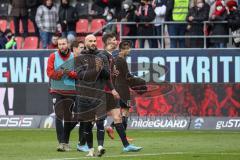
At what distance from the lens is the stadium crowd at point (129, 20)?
1076 inches

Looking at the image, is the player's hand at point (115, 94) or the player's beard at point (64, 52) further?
the player's beard at point (64, 52)

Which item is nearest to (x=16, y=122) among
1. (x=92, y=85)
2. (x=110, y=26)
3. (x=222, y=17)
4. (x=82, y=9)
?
(x=110, y=26)

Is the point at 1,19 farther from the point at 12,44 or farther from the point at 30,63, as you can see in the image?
the point at 30,63

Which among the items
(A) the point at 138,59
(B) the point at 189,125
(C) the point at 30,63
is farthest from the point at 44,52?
(B) the point at 189,125

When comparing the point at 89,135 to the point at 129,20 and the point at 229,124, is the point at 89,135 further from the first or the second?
the point at 129,20

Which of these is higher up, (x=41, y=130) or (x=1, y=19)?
(x=1, y=19)

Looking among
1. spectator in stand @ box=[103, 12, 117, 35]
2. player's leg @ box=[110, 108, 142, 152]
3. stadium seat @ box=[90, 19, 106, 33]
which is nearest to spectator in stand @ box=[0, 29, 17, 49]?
stadium seat @ box=[90, 19, 106, 33]

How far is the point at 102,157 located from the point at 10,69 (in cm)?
1277

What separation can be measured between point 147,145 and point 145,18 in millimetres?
9134

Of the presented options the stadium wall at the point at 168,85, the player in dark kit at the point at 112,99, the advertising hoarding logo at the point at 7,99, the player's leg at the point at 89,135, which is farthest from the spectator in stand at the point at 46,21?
the player's leg at the point at 89,135

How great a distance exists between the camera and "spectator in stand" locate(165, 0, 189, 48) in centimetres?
2803

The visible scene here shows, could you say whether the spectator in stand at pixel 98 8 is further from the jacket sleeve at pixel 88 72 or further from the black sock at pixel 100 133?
the black sock at pixel 100 133

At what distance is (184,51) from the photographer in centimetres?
2728

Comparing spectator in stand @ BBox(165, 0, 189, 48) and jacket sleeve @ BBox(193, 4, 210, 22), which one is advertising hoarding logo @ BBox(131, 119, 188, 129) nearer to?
spectator in stand @ BBox(165, 0, 189, 48)
